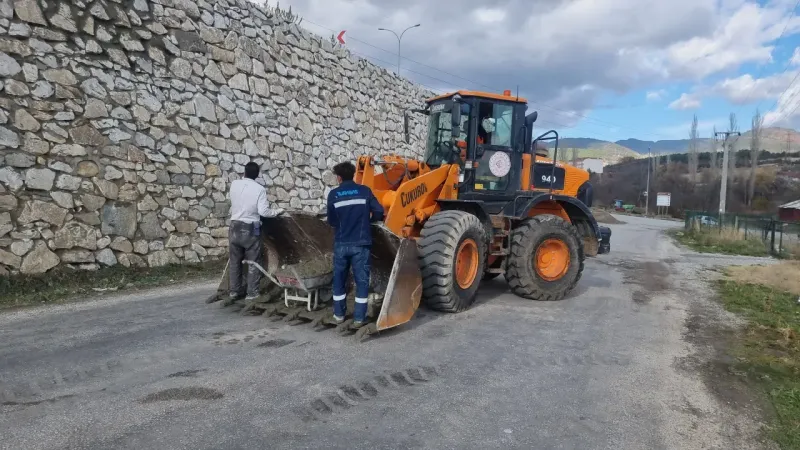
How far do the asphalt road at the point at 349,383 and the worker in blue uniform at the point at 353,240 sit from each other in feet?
1.49

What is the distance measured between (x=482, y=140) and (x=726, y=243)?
19663 millimetres

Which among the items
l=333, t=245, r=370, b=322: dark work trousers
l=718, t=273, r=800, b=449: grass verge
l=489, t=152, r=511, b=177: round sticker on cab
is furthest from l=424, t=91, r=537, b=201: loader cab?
l=718, t=273, r=800, b=449: grass verge

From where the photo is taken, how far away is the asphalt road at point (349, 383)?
12.6 ft

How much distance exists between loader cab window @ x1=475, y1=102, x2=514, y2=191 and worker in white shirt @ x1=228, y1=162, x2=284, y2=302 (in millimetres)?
3035

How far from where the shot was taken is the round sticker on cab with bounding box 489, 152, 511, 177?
845cm

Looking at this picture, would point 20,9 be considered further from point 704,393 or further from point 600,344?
point 704,393

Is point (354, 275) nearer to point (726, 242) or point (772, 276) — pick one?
point (772, 276)

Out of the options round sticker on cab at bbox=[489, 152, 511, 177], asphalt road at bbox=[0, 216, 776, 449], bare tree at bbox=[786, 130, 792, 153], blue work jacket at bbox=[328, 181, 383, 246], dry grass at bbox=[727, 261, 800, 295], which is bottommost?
dry grass at bbox=[727, 261, 800, 295]

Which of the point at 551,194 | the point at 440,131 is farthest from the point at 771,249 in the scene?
the point at 440,131

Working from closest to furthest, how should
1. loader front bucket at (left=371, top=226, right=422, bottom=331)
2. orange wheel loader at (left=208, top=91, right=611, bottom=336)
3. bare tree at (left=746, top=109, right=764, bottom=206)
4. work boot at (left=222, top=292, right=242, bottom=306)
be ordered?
1. loader front bucket at (left=371, top=226, right=422, bottom=331)
2. orange wheel loader at (left=208, top=91, right=611, bottom=336)
3. work boot at (left=222, top=292, right=242, bottom=306)
4. bare tree at (left=746, top=109, right=764, bottom=206)

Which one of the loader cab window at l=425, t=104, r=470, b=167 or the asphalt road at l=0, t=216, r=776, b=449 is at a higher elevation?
the loader cab window at l=425, t=104, r=470, b=167

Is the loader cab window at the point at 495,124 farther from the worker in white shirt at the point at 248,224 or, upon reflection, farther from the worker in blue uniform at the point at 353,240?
the worker in white shirt at the point at 248,224

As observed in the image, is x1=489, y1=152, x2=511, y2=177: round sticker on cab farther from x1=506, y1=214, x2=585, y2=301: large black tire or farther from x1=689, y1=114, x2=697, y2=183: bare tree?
x1=689, y1=114, x2=697, y2=183: bare tree

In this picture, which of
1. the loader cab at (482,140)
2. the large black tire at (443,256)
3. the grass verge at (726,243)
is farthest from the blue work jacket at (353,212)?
the grass verge at (726,243)
